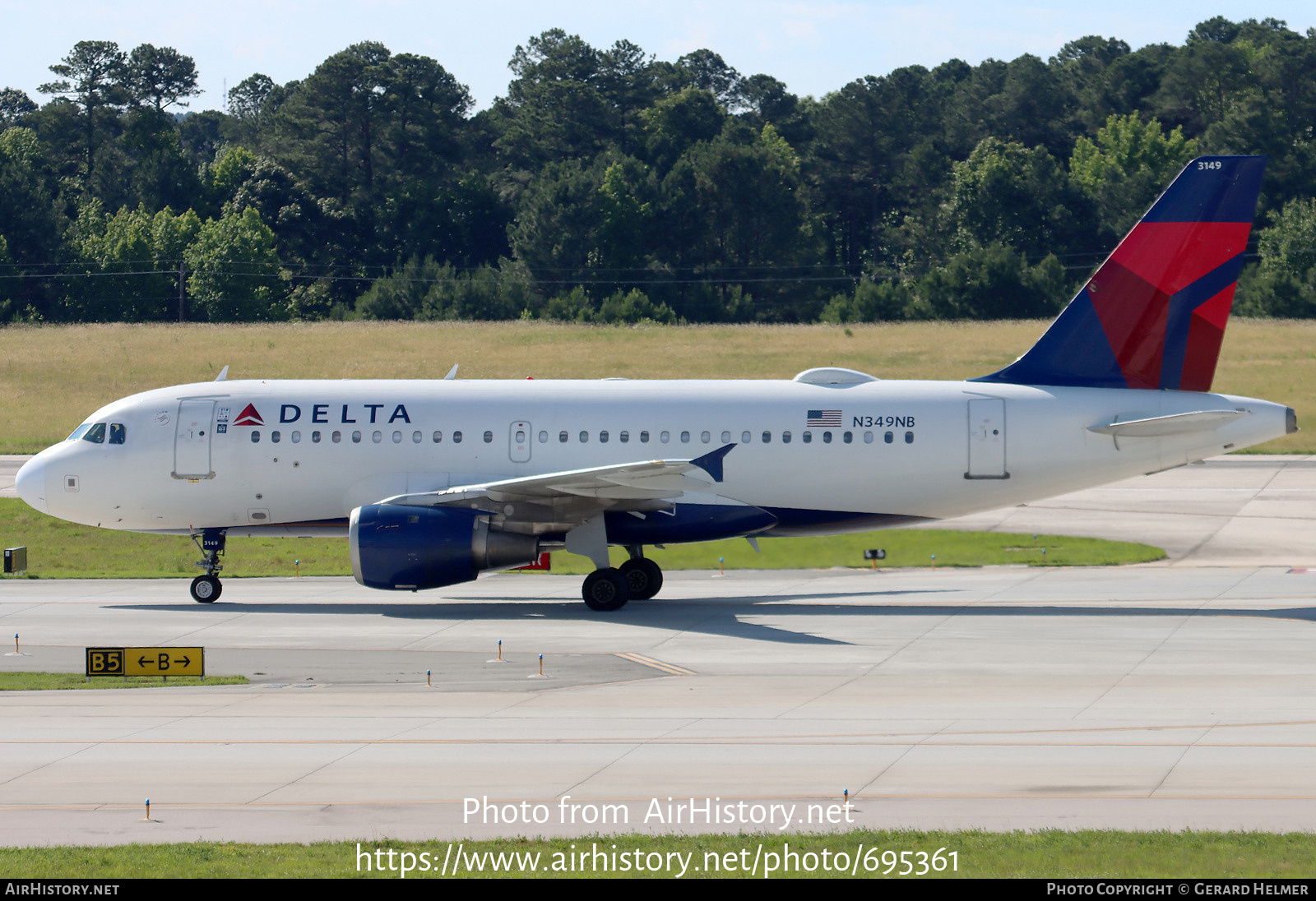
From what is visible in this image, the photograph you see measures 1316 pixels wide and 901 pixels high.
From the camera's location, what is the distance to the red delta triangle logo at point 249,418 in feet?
105

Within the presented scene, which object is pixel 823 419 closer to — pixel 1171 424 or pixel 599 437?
pixel 599 437

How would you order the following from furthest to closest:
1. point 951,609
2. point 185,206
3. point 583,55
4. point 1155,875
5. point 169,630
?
point 583,55 < point 185,206 < point 951,609 < point 169,630 < point 1155,875

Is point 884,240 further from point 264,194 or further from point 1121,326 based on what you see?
point 1121,326

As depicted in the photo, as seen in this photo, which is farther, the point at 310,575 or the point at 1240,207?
the point at 310,575

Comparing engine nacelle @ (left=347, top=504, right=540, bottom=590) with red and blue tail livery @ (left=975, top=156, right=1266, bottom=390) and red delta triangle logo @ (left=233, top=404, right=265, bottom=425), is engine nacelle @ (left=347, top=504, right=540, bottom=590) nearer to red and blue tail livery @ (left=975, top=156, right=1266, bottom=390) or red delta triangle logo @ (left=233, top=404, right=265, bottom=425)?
red delta triangle logo @ (left=233, top=404, right=265, bottom=425)

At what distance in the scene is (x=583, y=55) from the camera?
149250 mm

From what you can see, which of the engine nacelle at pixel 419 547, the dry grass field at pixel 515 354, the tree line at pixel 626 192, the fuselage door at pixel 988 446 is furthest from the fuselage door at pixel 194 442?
the tree line at pixel 626 192

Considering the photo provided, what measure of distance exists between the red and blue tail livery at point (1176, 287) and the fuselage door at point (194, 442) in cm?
1825

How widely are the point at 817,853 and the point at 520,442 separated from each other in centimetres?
1864

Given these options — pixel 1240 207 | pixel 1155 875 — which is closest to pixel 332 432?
pixel 1240 207

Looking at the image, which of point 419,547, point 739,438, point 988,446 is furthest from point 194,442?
point 988,446

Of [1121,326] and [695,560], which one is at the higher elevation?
[1121,326]

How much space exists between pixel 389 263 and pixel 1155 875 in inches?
4663

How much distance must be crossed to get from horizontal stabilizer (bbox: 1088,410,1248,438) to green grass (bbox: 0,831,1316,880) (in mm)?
16815
